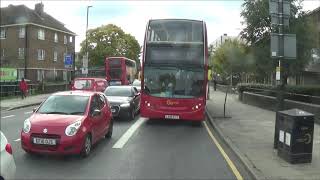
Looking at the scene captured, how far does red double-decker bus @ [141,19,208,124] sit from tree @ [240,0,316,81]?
37.9 ft

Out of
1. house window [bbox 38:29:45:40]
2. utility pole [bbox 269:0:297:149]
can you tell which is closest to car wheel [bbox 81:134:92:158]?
utility pole [bbox 269:0:297:149]

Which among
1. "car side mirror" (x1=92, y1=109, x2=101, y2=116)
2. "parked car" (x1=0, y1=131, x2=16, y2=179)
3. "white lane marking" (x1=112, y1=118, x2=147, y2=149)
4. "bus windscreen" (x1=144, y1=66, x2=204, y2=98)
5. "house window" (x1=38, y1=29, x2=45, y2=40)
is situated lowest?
"white lane marking" (x1=112, y1=118, x2=147, y2=149)

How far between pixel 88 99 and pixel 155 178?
410cm

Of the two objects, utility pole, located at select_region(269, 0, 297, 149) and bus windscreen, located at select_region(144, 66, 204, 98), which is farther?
bus windscreen, located at select_region(144, 66, 204, 98)

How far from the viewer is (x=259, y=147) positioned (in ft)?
42.1

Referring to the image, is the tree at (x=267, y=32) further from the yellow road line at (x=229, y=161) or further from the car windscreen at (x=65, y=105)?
the car windscreen at (x=65, y=105)

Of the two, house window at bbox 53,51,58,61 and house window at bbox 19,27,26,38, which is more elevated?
house window at bbox 19,27,26,38

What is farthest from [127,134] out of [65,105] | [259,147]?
[259,147]

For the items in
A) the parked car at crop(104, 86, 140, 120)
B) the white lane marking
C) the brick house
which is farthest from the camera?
the brick house

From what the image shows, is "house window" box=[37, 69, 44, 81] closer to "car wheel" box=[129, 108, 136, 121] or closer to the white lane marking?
"car wheel" box=[129, 108, 136, 121]

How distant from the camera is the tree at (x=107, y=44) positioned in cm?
8919

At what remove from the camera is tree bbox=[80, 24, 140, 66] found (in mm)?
89188

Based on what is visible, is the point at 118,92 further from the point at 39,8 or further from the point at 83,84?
the point at 39,8

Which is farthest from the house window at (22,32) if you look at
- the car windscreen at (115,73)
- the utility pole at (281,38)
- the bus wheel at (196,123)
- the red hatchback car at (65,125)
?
the utility pole at (281,38)
